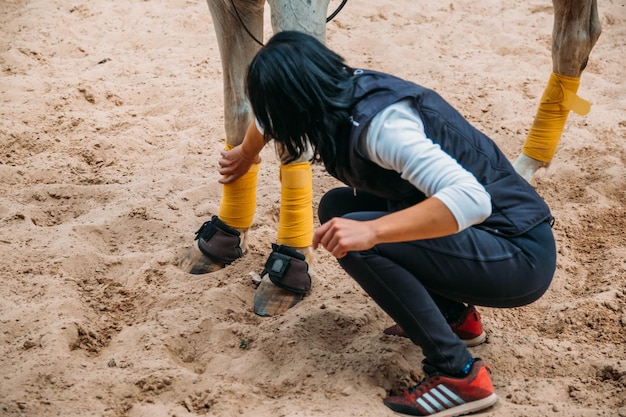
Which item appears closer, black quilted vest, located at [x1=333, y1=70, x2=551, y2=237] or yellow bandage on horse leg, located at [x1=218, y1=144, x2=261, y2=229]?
black quilted vest, located at [x1=333, y1=70, x2=551, y2=237]

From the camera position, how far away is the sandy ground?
2148mm

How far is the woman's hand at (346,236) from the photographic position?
1.81 metres

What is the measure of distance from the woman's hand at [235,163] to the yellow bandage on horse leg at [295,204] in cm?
12

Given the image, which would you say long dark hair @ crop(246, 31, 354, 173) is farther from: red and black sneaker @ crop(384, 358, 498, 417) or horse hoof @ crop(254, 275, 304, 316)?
horse hoof @ crop(254, 275, 304, 316)

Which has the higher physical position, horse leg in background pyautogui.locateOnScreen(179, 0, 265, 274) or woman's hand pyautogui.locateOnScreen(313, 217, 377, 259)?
woman's hand pyautogui.locateOnScreen(313, 217, 377, 259)

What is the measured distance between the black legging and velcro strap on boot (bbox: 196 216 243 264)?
0.86 meters

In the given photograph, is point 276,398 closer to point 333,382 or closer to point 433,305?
point 333,382

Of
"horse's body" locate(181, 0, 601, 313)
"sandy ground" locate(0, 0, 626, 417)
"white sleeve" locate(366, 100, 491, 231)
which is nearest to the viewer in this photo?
"white sleeve" locate(366, 100, 491, 231)

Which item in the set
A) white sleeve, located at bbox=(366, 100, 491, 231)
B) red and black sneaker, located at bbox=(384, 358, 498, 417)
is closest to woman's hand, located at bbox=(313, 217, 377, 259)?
white sleeve, located at bbox=(366, 100, 491, 231)

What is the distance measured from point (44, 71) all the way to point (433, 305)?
10.4 ft

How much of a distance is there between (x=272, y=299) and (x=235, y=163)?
470mm

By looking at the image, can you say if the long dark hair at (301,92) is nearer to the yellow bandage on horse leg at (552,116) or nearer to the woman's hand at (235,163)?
the woman's hand at (235,163)

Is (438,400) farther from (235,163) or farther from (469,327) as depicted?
(235,163)

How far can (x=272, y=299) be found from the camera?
8.52 ft
